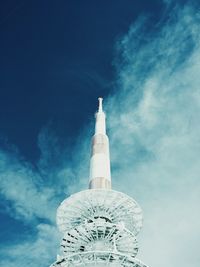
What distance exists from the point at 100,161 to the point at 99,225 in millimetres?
9711

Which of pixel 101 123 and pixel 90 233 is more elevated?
pixel 101 123

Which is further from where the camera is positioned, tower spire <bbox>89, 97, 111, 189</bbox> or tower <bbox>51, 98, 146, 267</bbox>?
tower spire <bbox>89, 97, 111, 189</bbox>

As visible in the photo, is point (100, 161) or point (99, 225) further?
point (100, 161)

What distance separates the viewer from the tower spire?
50.6 m

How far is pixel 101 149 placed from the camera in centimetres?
5488

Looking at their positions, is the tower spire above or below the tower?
above

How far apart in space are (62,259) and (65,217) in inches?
295

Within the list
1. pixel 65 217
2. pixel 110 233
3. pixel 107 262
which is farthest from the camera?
pixel 65 217

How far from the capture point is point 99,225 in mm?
46250

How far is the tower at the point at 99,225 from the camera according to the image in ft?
142

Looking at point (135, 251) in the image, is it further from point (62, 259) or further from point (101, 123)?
point (101, 123)

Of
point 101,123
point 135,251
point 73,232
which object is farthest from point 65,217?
point 101,123

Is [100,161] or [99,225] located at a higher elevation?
[100,161]

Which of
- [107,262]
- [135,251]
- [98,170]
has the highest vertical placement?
[98,170]
